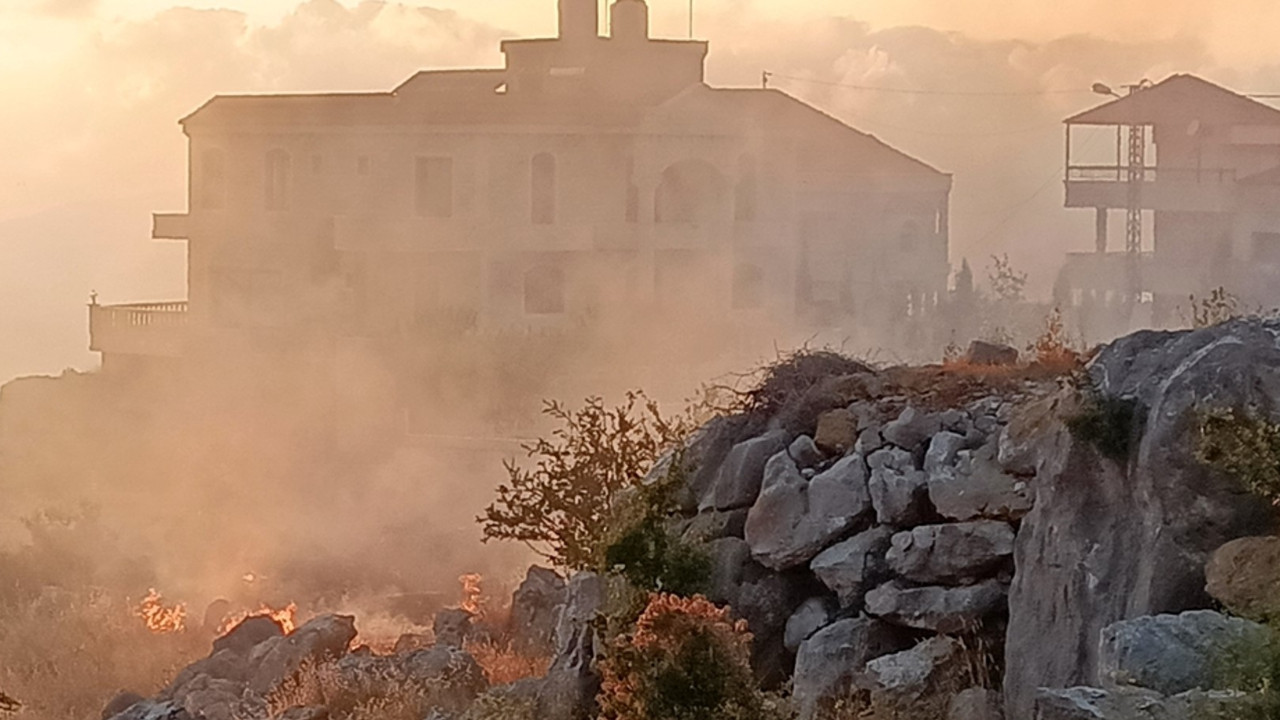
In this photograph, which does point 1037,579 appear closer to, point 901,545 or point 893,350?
point 901,545

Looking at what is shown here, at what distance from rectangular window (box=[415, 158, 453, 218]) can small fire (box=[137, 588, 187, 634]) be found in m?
18.7

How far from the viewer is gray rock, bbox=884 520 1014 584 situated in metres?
12.4

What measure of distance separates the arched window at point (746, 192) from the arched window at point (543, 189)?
17.2 ft

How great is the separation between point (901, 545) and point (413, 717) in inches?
214

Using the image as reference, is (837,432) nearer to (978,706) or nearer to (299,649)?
(978,706)

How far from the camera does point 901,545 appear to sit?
1294 cm

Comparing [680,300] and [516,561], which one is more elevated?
[680,300]

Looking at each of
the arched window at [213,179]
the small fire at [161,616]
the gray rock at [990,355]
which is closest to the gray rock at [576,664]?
the gray rock at [990,355]

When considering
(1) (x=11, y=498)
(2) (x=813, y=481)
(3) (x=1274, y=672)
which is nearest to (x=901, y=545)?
(2) (x=813, y=481)

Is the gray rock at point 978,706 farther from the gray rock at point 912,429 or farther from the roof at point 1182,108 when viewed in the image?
the roof at point 1182,108

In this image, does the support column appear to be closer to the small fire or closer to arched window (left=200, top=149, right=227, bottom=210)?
arched window (left=200, top=149, right=227, bottom=210)

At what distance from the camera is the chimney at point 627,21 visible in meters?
49.9

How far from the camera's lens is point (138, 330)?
156 feet

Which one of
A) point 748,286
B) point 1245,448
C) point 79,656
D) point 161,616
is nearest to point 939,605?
point 1245,448
